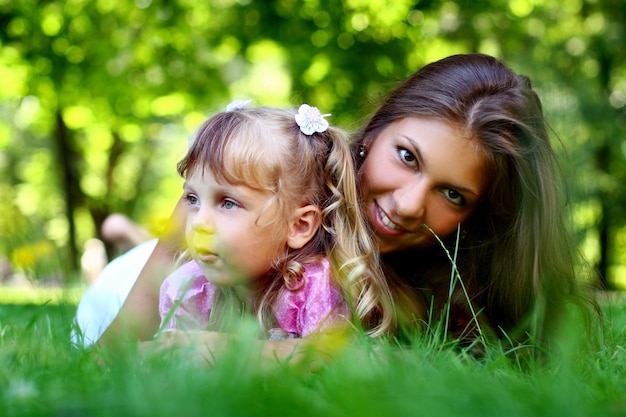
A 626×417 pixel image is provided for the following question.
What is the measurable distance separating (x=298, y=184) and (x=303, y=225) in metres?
0.15

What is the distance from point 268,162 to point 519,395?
49.2 inches

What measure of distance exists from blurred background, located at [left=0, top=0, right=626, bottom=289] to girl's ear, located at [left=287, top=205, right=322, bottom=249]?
89 cm

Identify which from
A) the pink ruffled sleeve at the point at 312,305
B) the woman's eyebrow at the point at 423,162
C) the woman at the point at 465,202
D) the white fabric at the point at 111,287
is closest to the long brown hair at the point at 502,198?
the woman at the point at 465,202

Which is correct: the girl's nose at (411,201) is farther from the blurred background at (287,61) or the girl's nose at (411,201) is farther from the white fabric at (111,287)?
the white fabric at (111,287)

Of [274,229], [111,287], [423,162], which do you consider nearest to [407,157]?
[423,162]

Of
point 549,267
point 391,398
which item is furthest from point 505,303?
point 391,398

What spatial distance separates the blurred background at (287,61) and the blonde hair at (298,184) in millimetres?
768

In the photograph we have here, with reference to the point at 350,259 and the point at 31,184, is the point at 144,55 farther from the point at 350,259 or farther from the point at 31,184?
the point at 31,184

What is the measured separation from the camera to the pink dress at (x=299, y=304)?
93.0 inches

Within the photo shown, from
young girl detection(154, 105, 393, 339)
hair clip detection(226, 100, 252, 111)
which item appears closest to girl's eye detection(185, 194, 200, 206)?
young girl detection(154, 105, 393, 339)

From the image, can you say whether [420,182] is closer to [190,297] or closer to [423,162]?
[423,162]

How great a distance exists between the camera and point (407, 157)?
267 cm

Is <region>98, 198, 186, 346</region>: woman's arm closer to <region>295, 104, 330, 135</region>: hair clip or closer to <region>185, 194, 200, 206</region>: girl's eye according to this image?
<region>185, 194, 200, 206</region>: girl's eye

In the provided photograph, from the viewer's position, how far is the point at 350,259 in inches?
96.7
